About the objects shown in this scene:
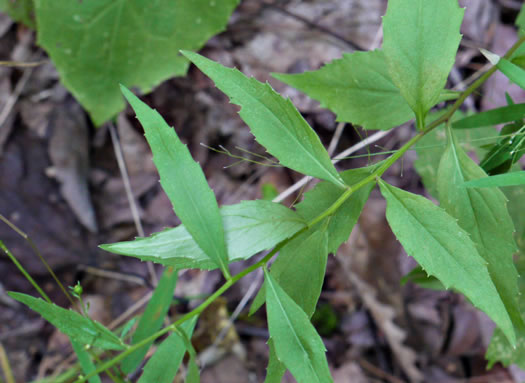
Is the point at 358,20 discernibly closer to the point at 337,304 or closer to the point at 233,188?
the point at 233,188

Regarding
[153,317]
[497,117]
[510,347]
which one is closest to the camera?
[497,117]

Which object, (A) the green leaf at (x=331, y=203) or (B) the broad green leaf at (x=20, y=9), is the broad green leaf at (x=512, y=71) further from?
(B) the broad green leaf at (x=20, y=9)

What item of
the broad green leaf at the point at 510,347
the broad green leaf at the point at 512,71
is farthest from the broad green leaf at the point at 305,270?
the broad green leaf at the point at 510,347

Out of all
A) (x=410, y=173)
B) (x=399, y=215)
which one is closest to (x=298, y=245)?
(x=399, y=215)

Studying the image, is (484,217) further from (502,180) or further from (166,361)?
(166,361)

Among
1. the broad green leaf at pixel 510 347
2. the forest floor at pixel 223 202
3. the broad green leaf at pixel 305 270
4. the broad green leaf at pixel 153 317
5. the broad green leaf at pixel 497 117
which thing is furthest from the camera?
the forest floor at pixel 223 202

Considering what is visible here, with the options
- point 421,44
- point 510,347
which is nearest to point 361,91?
point 421,44
